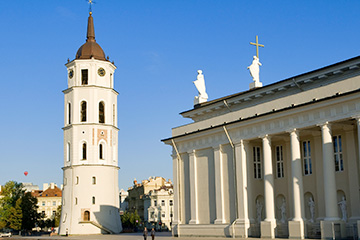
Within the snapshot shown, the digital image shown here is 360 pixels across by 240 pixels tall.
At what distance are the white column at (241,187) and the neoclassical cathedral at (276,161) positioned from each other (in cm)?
7

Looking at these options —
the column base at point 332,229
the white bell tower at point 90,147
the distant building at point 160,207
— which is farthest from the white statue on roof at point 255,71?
the distant building at point 160,207

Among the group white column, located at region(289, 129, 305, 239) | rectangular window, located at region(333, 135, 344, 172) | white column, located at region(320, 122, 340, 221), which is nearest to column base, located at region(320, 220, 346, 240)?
white column, located at region(320, 122, 340, 221)

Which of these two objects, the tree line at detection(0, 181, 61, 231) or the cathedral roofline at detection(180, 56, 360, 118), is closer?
the cathedral roofline at detection(180, 56, 360, 118)

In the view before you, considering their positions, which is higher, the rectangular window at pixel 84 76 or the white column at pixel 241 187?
the rectangular window at pixel 84 76

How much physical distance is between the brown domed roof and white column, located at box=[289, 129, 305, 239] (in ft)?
148

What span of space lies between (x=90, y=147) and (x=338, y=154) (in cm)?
4246

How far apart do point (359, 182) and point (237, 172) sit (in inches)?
366

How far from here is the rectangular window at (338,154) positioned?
3324 centimetres

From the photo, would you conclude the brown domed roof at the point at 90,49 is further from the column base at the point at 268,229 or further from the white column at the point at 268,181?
the column base at the point at 268,229

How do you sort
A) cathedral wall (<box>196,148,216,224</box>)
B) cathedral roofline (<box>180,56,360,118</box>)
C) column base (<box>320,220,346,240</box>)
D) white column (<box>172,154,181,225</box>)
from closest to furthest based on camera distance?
column base (<box>320,220,346,240</box>) < cathedral roofline (<box>180,56,360,118</box>) < cathedral wall (<box>196,148,216,224</box>) < white column (<box>172,154,181,225</box>)

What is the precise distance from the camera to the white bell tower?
2689 inches

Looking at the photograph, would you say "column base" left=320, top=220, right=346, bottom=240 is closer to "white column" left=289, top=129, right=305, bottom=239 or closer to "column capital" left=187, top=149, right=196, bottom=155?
"white column" left=289, top=129, right=305, bottom=239

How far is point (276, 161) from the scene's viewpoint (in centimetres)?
3812

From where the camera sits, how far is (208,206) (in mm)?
41250
